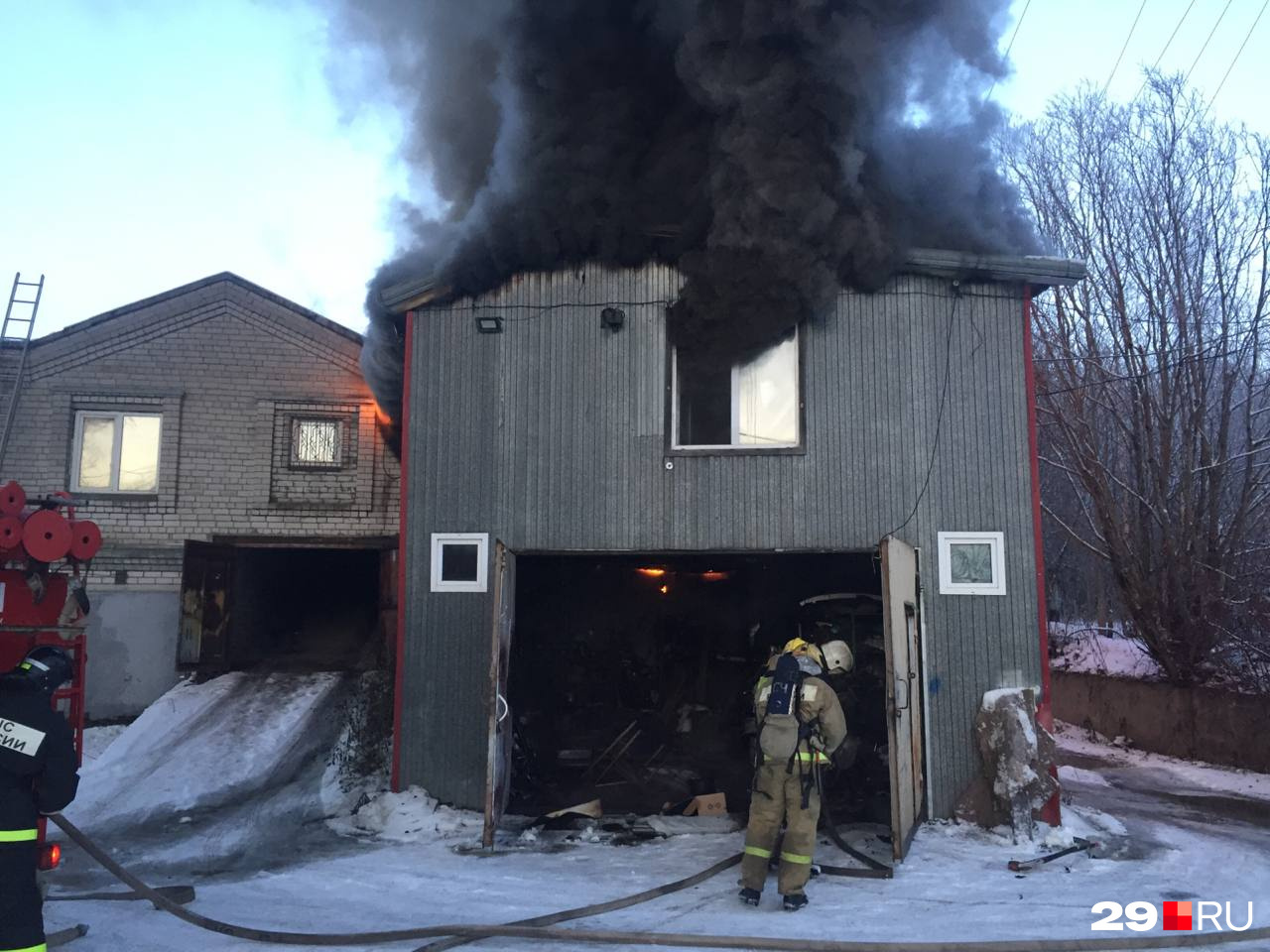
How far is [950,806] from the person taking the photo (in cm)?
866

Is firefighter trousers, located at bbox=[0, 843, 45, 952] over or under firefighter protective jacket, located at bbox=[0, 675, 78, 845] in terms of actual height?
under

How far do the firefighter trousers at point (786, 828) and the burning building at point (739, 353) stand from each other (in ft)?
7.33

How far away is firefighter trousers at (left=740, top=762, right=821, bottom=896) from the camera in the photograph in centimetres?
632

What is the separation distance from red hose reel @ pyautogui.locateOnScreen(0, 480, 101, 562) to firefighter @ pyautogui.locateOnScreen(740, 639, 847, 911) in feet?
15.1

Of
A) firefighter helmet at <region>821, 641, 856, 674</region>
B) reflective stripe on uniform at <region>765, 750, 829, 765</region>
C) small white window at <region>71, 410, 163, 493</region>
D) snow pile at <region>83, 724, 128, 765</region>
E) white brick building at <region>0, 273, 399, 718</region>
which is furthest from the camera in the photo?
small white window at <region>71, 410, 163, 493</region>

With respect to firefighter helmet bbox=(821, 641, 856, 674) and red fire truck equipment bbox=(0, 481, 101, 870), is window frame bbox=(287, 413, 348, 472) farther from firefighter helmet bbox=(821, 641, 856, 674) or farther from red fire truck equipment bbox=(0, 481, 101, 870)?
firefighter helmet bbox=(821, 641, 856, 674)

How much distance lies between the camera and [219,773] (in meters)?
10.1

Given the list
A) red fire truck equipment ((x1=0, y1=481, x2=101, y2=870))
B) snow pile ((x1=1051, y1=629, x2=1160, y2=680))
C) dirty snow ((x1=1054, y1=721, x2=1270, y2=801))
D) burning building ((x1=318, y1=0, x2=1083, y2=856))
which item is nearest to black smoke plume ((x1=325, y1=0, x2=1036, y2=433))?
burning building ((x1=318, y1=0, x2=1083, y2=856))

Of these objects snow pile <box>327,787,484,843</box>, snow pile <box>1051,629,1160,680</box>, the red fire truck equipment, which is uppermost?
the red fire truck equipment

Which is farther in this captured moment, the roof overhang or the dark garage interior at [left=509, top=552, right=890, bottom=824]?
the dark garage interior at [left=509, top=552, right=890, bottom=824]

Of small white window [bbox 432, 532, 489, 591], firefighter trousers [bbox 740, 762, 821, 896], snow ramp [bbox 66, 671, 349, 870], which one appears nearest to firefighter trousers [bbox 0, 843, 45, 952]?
snow ramp [bbox 66, 671, 349, 870]

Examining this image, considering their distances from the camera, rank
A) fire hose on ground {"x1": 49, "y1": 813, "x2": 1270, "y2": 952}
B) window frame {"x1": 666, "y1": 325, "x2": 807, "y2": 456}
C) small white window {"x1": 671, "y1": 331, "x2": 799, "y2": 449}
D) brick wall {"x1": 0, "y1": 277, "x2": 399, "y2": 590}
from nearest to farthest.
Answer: fire hose on ground {"x1": 49, "y1": 813, "x2": 1270, "y2": 952}, window frame {"x1": 666, "y1": 325, "x2": 807, "y2": 456}, small white window {"x1": 671, "y1": 331, "x2": 799, "y2": 449}, brick wall {"x1": 0, "y1": 277, "x2": 399, "y2": 590}

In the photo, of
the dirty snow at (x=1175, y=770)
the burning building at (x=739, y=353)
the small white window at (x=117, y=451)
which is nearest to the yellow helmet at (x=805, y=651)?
the burning building at (x=739, y=353)

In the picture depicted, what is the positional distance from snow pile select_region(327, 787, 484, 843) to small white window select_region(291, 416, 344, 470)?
5.81 m
